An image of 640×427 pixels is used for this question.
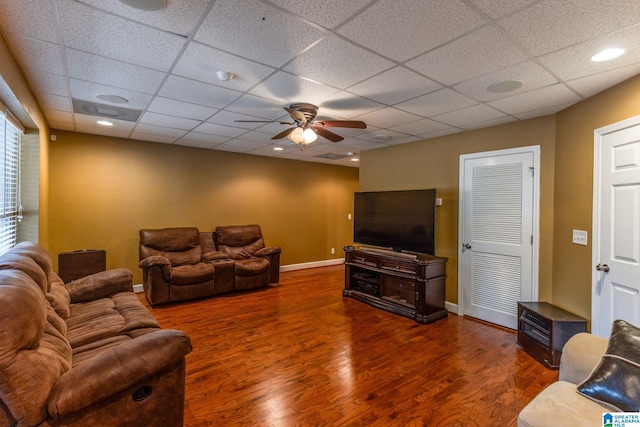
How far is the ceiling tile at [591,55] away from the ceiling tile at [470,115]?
0.82 metres

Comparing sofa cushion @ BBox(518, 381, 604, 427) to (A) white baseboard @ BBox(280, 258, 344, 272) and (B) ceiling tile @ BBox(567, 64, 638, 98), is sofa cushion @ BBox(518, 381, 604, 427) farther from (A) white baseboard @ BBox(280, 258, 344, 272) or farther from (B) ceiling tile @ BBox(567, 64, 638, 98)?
(A) white baseboard @ BBox(280, 258, 344, 272)

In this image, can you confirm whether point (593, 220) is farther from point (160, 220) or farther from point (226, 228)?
point (160, 220)

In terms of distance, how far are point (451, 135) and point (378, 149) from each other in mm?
1280

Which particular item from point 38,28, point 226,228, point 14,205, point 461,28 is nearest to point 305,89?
point 461,28

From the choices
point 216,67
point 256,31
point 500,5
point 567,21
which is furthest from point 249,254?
point 567,21

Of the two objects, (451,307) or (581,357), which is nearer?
(581,357)

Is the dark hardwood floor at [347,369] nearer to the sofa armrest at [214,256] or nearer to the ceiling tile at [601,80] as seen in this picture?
the sofa armrest at [214,256]

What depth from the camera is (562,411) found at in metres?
1.40

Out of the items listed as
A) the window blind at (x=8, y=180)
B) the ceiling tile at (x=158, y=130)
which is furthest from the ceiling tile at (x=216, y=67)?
the ceiling tile at (x=158, y=130)

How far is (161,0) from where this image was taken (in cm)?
153

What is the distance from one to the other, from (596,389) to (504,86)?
7.22 feet

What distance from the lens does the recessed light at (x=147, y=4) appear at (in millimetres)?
1535

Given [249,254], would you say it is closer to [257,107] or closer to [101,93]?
[257,107]

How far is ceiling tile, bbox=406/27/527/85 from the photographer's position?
6.15 ft
